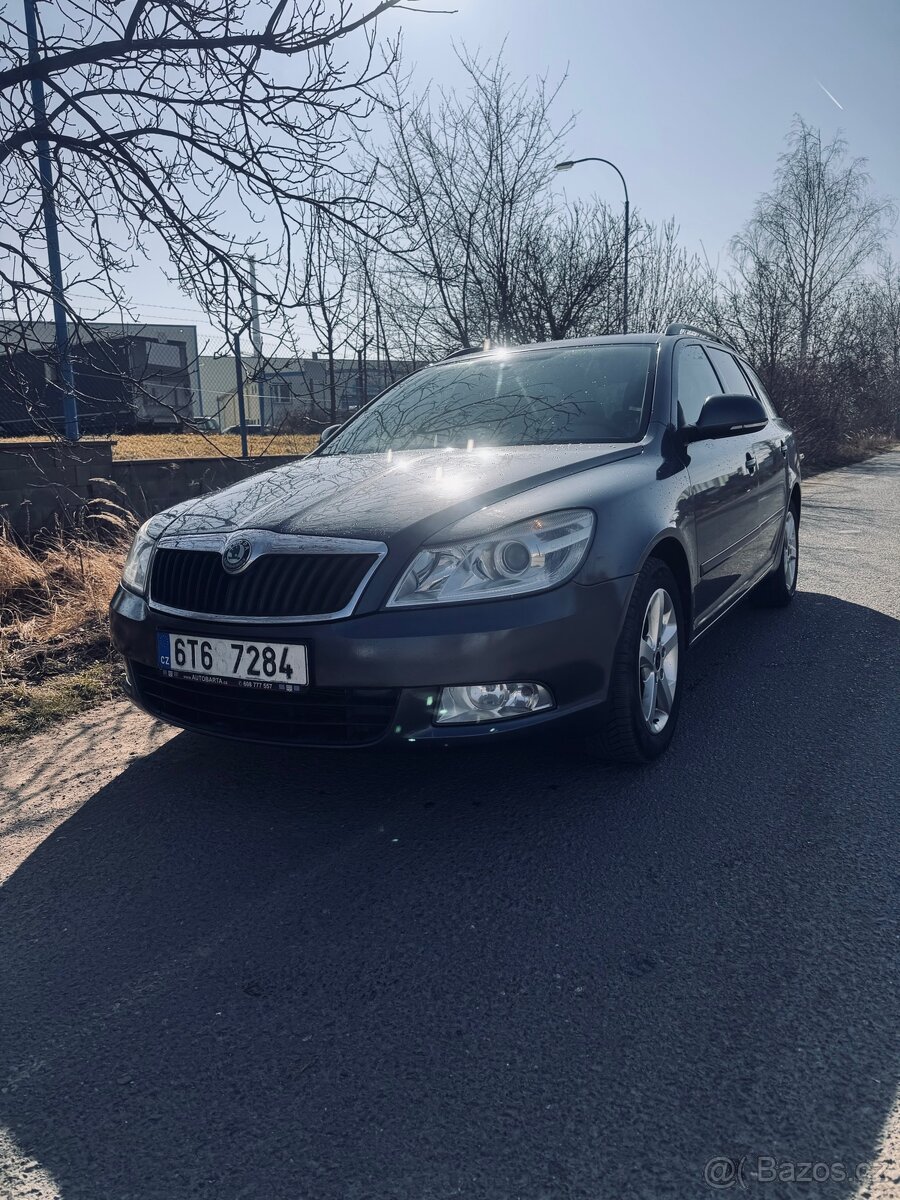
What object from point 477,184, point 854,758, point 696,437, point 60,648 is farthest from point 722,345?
point 477,184

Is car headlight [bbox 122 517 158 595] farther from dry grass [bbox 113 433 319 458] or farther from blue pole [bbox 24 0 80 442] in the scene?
dry grass [bbox 113 433 319 458]

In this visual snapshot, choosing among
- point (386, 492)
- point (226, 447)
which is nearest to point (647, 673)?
point (386, 492)

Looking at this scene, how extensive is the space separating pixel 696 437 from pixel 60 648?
11.6 feet

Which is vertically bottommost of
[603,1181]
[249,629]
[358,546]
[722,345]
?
[603,1181]

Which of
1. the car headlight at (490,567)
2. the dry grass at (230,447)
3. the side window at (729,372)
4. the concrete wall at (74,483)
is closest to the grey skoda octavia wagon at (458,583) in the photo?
the car headlight at (490,567)

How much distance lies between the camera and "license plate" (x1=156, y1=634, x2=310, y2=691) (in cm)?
277

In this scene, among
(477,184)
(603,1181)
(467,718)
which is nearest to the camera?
(603,1181)

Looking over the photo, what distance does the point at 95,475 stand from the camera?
23.9 feet

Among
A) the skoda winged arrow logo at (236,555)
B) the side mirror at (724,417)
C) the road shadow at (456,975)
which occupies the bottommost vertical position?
the road shadow at (456,975)

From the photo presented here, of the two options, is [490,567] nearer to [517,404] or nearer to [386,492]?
[386,492]

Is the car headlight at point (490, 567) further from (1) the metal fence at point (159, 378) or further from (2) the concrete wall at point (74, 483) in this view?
(2) the concrete wall at point (74, 483)

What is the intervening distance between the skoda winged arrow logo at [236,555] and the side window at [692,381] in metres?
1.99

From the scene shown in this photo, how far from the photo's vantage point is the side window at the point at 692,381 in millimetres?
4102

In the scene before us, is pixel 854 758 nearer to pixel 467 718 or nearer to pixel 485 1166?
pixel 467 718
